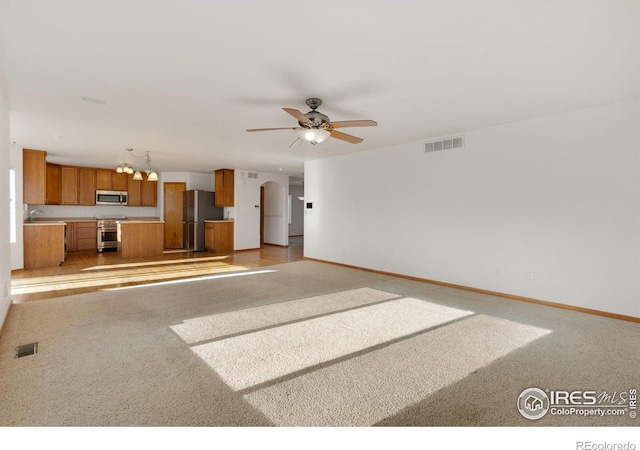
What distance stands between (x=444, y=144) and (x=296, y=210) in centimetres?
926

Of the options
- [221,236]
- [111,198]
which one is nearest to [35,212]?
[111,198]

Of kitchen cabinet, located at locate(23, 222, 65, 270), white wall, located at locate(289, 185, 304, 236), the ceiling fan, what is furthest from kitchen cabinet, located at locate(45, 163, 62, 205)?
the ceiling fan

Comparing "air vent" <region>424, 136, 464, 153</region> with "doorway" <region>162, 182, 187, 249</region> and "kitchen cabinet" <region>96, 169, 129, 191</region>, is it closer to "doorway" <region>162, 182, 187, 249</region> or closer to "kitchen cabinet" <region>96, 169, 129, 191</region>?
"doorway" <region>162, 182, 187, 249</region>

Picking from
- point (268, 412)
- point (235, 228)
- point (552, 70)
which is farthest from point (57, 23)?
point (235, 228)

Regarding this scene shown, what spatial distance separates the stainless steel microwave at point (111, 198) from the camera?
9.20 meters

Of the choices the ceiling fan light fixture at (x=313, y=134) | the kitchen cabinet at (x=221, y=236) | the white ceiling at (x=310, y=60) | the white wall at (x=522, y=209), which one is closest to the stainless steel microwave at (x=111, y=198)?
the kitchen cabinet at (x=221, y=236)

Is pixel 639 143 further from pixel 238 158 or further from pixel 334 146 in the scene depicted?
pixel 238 158

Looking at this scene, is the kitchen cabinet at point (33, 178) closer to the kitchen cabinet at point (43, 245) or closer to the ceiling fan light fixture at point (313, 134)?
the kitchen cabinet at point (43, 245)

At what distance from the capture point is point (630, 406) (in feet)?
6.59

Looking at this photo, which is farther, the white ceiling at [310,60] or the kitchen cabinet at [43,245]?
the kitchen cabinet at [43,245]

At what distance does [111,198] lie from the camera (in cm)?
941

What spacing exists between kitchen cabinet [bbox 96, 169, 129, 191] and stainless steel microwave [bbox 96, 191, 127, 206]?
0.42 ft

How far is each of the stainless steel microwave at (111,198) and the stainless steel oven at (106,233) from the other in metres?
0.55

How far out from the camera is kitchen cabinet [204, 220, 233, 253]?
9453mm
